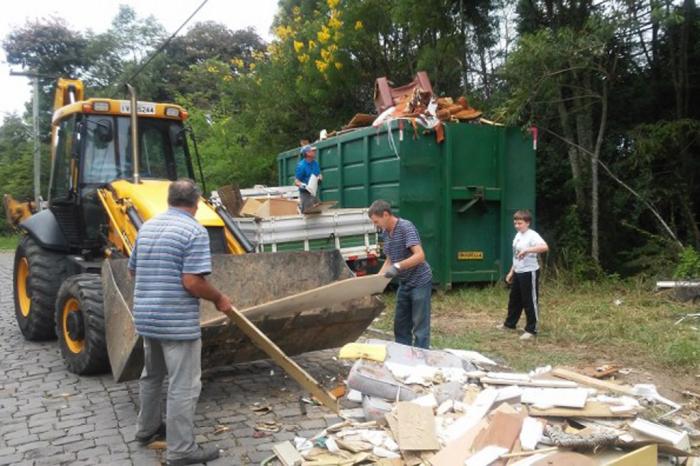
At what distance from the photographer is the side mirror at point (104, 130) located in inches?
270

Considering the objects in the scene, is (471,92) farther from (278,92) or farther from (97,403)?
(97,403)

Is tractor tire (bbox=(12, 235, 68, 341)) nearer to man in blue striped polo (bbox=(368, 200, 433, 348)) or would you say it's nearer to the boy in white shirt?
man in blue striped polo (bbox=(368, 200, 433, 348))

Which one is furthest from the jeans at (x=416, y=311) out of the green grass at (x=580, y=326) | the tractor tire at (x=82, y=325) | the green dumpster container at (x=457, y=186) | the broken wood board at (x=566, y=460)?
the green dumpster container at (x=457, y=186)

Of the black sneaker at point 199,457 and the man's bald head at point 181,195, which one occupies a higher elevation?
the man's bald head at point 181,195

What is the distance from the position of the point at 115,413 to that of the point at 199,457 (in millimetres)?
1275

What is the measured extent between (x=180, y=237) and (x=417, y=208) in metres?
5.98

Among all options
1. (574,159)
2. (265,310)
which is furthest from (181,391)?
(574,159)

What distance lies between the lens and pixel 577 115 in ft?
38.5

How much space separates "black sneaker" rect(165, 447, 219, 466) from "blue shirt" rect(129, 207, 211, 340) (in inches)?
28.3

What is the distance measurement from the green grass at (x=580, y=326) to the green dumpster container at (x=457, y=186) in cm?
53

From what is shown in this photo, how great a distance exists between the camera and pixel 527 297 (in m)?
7.17

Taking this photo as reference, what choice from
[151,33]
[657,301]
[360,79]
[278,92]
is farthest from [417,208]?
[151,33]

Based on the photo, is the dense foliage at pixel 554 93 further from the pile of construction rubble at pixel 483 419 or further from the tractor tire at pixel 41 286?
the tractor tire at pixel 41 286

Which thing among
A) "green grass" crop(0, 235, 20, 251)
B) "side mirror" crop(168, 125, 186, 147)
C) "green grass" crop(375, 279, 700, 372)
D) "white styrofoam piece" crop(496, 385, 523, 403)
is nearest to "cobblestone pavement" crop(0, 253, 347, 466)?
"white styrofoam piece" crop(496, 385, 523, 403)
